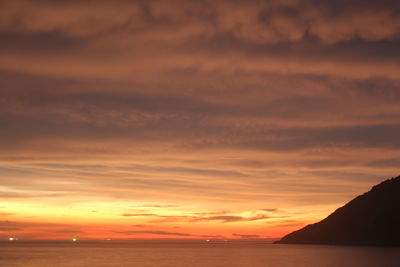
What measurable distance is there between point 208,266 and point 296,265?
22561 millimetres

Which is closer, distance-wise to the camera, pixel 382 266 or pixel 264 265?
pixel 382 266

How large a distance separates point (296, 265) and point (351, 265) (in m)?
13.0

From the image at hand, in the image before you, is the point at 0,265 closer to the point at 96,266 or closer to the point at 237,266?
the point at 96,266

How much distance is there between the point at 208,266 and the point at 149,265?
1493cm

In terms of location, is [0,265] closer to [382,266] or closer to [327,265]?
[327,265]

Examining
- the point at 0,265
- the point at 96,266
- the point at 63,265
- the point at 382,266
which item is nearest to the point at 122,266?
the point at 96,266

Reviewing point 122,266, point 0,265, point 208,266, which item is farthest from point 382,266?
point 0,265

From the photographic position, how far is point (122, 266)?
10769 cm

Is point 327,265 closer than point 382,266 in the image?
No

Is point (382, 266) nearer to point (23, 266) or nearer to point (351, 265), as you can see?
point (351, 265)

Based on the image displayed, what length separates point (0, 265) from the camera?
112250 millimetres

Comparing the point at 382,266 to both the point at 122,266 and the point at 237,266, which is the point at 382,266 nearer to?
the point at 237,266

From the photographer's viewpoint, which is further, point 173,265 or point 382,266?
point 173,265

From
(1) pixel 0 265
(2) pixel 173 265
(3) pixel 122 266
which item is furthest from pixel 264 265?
(1) pixel 0 265
